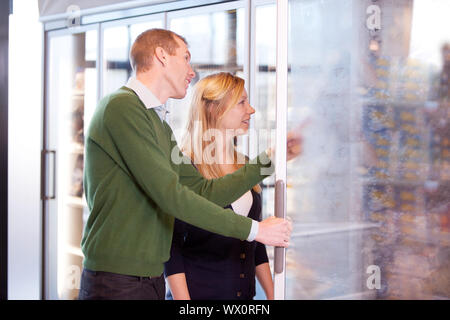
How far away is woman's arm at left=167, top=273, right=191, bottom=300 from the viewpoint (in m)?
1.64

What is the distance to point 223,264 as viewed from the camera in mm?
1697

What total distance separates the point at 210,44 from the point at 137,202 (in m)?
1.21

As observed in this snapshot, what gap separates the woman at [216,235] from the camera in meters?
1.69

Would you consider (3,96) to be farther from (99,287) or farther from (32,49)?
(99,287)

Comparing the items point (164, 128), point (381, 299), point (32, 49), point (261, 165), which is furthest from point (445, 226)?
point (32, 49)

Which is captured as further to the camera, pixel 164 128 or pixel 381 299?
pixel 381 299

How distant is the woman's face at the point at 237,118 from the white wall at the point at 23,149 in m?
1.25

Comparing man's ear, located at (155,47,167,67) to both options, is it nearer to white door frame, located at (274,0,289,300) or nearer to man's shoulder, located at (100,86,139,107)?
man's shoulder, located at (100,86,139,107)

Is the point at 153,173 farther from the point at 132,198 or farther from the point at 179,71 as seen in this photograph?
the point at 179,71

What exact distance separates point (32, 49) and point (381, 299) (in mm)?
2079

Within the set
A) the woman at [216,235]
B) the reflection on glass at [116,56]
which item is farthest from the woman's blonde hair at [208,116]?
the reflection on glass at [116,56]

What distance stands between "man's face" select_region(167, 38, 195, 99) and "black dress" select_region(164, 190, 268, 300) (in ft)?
1.55

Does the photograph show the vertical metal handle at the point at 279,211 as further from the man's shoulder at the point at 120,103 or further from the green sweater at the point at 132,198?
the man's shoulder at the point at 120,103

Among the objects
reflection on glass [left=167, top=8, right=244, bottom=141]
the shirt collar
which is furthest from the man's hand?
reflection on glass [left=167, top=8, right=244, bottom=141]
